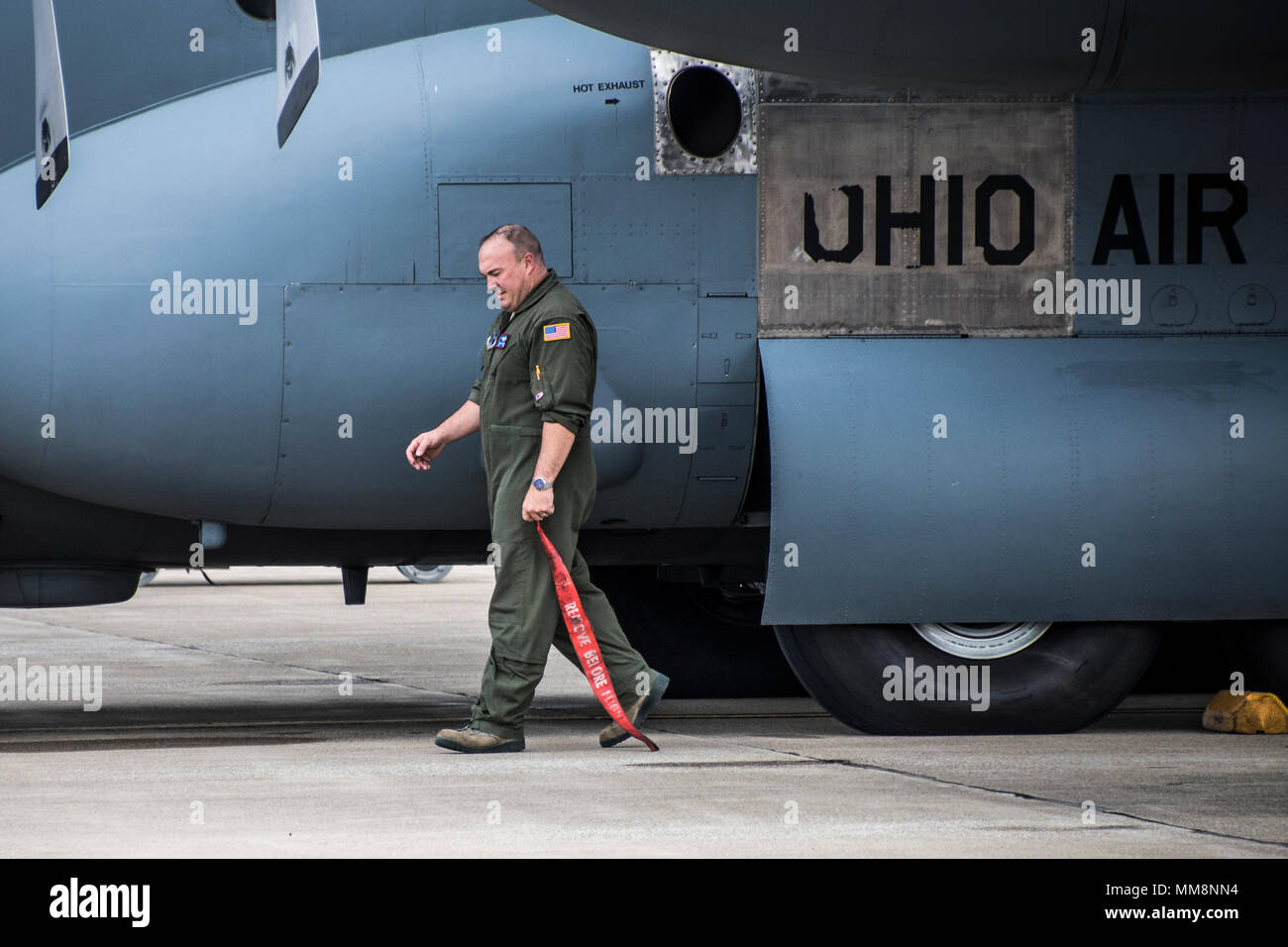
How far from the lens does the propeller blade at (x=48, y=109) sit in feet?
23.9

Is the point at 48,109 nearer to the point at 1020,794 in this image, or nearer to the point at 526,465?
the point at 526,465

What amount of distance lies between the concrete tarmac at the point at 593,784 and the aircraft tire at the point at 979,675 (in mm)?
113

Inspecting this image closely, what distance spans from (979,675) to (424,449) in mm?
2586

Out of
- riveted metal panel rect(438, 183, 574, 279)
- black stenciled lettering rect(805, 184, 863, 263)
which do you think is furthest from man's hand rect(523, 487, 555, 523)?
black stenciled lettering rect(805, 184, 863, 263)

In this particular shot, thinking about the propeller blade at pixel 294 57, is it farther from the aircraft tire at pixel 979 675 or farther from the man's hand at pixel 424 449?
the aircraft tire at pixel 979 675

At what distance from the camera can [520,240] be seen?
716cm

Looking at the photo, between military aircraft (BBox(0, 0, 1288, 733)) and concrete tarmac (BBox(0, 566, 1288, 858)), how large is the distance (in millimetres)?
690

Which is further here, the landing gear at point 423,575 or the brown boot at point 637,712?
the landing gear at point 423,575

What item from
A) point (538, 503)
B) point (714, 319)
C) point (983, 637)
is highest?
point (714, 319)

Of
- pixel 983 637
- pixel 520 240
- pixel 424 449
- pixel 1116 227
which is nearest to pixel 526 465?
pixel 424 449

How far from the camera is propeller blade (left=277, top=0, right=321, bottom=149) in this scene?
6988mm

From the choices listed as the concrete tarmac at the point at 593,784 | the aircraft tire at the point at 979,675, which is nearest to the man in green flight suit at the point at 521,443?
the concrete tarmac at the point at 593,784

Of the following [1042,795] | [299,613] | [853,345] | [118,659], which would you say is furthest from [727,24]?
[299,613]

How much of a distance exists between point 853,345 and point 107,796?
3508mm
